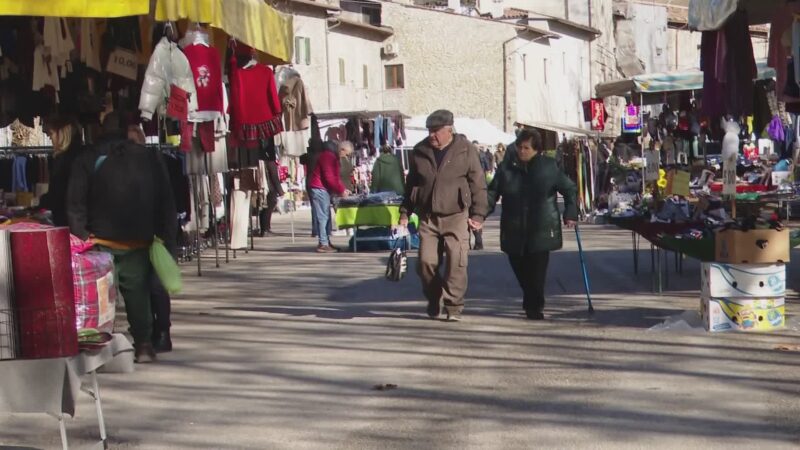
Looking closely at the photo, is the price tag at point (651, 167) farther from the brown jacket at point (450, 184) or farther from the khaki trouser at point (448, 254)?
the khaki trouser at point (448, 254)

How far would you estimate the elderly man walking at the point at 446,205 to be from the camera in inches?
530

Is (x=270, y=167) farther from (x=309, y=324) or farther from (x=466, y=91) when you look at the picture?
(x=466, y=91)

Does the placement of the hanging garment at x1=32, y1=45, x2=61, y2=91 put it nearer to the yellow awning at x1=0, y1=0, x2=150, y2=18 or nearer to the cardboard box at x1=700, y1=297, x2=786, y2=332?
the yellow awning at x1=0, y1=0, x2=150, y2=18

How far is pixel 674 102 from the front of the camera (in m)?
26.1

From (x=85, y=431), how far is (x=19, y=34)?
19.2 ft

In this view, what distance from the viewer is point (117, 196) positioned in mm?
10570

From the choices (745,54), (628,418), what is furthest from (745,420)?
(745,54)

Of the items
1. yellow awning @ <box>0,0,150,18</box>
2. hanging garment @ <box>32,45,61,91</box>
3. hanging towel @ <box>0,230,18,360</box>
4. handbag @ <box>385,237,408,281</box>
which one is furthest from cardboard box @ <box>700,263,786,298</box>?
hanging towel @ <box>0,230,18,360</box>

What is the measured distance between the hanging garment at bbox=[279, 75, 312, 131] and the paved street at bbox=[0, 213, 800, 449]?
3.27m

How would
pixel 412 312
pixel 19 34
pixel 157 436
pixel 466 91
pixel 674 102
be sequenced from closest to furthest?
pixel 157 436 < pixel 19 34 < pixel 412 312 < pixel 674 102 < pixel 466 91

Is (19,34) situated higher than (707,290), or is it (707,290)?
(19,34)

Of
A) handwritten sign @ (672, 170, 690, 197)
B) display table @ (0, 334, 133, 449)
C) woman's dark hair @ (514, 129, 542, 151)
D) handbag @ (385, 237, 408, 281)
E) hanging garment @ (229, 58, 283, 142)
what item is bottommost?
handbag @ (385, 237, 408, 281)

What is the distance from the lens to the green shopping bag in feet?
33.4

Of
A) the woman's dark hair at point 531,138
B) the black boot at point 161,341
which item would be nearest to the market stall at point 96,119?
the black boot at point 161,341
